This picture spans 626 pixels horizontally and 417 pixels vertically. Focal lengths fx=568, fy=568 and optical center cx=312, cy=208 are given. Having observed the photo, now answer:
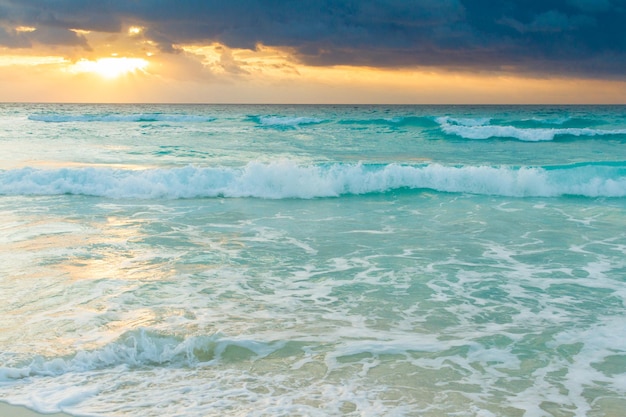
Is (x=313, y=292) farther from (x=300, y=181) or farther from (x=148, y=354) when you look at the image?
(x=300, y=181)

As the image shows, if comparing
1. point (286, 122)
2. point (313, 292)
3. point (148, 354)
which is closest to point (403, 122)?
point (286, 122)

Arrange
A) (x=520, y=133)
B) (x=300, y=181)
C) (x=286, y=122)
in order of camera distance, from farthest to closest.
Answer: (x=286, y=122), (x=520, y=133), (x=300, y=181)

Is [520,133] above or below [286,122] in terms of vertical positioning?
below

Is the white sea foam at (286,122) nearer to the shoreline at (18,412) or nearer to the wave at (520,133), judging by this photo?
the wave at (520,133)

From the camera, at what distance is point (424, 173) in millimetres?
17578

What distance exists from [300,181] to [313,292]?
30.5 feet

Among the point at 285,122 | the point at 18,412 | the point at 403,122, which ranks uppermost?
the point at 403,122

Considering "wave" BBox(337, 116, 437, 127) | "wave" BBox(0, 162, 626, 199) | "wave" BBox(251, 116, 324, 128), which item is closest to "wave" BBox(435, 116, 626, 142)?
"wave" BBox(337, 116, 437, 127)

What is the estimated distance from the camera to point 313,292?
7465 mm

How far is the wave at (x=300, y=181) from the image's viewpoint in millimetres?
16109

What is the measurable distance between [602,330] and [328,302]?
3082 mm

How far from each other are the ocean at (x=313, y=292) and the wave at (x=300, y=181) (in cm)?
6

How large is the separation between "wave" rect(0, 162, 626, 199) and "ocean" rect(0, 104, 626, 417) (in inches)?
2.4

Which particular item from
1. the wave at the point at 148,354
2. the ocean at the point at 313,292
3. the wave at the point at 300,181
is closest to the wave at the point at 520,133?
the wave at the point at 300,181
